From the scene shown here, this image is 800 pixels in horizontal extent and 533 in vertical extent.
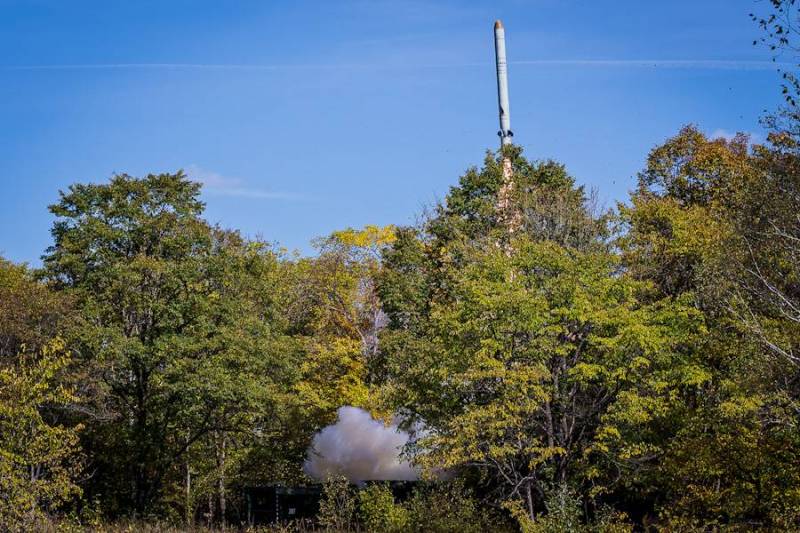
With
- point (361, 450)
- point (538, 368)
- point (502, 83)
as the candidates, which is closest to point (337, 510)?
point (361, 450)

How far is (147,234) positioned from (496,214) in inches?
577

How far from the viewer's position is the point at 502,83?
59062 millimetres

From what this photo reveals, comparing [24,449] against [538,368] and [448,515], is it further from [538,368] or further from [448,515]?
[538,368]

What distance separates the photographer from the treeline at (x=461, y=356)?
26.2 meters

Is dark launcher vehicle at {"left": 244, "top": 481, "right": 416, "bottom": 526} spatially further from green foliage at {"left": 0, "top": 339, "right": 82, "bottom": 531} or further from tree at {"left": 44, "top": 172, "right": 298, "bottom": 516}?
green foliage at {"left": 0, "top": 339, "right": 82, "bottom": 531}

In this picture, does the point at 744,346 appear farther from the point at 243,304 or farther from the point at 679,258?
the point at 243,304

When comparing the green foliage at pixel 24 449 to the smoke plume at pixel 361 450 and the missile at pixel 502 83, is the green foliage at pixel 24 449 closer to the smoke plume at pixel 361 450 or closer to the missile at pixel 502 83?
the smoke plume at pixel 361 450

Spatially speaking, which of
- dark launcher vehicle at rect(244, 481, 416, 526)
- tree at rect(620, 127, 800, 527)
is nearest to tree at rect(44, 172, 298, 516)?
dark launcher vehicle at rect(244, 481, 416, 526)

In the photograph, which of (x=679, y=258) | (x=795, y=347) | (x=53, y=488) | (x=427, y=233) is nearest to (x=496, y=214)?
(x=427, y=233)

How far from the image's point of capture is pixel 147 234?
41.3 m

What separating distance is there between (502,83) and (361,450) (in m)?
23.9

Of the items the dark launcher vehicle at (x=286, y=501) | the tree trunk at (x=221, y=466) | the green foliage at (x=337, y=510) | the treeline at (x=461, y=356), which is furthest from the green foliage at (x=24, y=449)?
the tree trunk at (x=221, y=466)

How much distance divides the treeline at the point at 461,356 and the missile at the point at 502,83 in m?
6.97

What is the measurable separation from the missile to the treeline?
6.97 m
